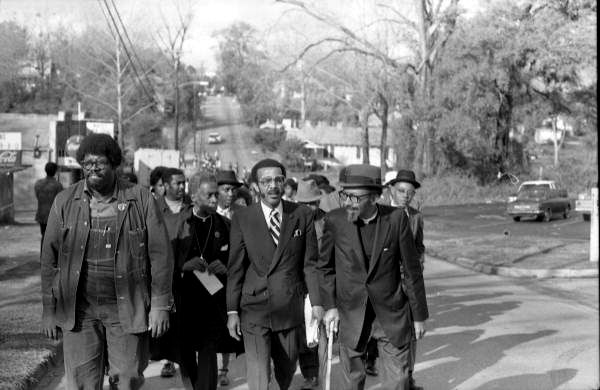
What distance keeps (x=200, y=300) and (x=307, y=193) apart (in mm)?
3770

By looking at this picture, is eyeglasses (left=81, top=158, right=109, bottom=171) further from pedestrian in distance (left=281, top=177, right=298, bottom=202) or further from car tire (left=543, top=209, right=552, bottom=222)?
car tire (left=543, top=209, right=552, bottom=222)

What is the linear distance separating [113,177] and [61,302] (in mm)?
810

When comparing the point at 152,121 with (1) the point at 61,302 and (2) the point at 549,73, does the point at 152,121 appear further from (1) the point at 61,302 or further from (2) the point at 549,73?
(1) the point at 61,302

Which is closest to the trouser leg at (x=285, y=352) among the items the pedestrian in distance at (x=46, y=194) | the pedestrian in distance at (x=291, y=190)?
the pedestrian in distance at (x=291, y=190)

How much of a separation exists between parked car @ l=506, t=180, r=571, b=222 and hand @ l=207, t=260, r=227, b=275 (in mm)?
30317

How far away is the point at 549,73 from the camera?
4759cm

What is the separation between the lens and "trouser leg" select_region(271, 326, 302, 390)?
6039 mm

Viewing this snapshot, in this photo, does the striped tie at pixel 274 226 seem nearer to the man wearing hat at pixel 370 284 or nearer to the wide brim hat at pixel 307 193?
the man wearing hat at pixel 370 284

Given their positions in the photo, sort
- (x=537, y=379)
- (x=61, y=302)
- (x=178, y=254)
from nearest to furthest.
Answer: (x=61, y=302), (x=178, y=254), (x=537, y=379)

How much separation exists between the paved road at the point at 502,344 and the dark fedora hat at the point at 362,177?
1894 millimetres

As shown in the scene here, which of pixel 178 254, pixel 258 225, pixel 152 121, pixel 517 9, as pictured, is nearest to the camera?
pixel 258 225

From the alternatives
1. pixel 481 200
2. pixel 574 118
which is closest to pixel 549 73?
pixel 574 118

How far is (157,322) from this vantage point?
208 inches

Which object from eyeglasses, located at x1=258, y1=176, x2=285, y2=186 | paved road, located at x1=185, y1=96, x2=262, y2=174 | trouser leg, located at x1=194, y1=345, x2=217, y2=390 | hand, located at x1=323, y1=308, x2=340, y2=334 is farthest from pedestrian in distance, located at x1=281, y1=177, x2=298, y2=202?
paved road, located at x1=185, y1=96, x2=262, y2=174
